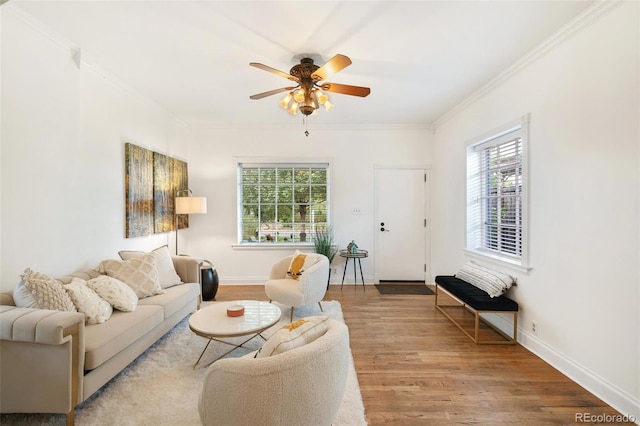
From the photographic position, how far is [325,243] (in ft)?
14.5

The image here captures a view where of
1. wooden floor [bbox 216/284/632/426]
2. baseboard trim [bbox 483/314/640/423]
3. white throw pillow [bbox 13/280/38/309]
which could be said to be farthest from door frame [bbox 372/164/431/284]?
white throw pillow [bbox 13/280/38/309]

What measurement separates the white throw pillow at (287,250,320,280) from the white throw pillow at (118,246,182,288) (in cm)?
133

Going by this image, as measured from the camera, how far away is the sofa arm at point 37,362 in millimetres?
1502

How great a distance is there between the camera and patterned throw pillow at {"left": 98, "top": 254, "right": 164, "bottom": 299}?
2.57 metres

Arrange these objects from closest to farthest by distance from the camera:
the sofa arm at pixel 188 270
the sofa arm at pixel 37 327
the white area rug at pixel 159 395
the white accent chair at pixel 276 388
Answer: the white accent chair at pixel 276 388
the sofa arm at pixel 37 327
the white area rug at pixel 159 395
the sofa arm at pixel 188 270

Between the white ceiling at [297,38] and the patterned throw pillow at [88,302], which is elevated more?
the white ceiling at [297,38]

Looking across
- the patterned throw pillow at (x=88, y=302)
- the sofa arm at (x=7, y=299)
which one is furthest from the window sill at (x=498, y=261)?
the sofa arm at (x=7, y=299)

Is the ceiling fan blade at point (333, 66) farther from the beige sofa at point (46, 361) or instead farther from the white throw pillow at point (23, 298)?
the white throw pillow at point (23, 298)

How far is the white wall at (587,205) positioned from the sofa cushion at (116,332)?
3.41m

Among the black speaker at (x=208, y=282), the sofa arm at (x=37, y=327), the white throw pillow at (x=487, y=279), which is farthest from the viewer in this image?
the black speaker at (x=208, y=282)

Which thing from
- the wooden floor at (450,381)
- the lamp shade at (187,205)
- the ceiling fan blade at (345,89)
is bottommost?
the wooden floor at (450,381)

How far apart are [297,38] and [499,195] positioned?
8.93ft

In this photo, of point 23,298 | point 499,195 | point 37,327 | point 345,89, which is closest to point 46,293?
point 23,298

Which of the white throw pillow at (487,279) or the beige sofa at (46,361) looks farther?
the white throw pillow at (487,279)
